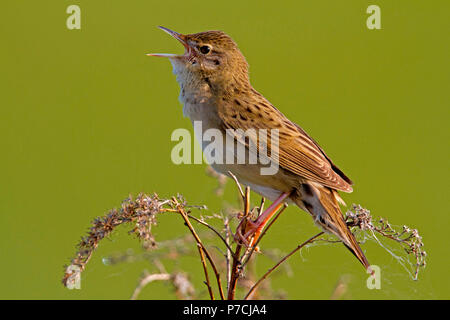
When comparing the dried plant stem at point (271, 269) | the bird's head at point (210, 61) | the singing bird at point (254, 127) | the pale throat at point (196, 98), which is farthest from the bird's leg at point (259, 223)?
the bird's head at point (210, 61)

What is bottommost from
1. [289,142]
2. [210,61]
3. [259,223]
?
[259,223]

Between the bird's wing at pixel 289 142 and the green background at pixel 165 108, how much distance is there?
0.37m

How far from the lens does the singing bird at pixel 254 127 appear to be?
3.66m

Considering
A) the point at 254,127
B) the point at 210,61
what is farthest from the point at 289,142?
the point at 210,61

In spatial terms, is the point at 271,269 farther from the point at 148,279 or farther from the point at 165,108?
the point at 165,108

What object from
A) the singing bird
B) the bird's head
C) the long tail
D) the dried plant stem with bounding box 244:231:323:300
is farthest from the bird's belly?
the dried plant stem with bounding box 244:231:323:300

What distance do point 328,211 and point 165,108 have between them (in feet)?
13.9

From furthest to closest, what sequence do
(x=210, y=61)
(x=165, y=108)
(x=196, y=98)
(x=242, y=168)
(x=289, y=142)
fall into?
(x=165, y=108), (x=210, y=61), (x=196, y=98), (x=289, y=142), (x=242, y=168)

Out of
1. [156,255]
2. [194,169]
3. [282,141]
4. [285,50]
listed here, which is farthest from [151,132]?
[156,255]

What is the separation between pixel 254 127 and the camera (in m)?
3.92

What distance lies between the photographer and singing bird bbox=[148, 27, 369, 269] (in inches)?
144

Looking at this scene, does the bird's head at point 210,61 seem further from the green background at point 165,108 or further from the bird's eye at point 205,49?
the green background at point 165,108

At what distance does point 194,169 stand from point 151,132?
3.36ft

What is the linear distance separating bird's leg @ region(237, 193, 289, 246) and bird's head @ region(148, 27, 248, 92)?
0.97 meters
